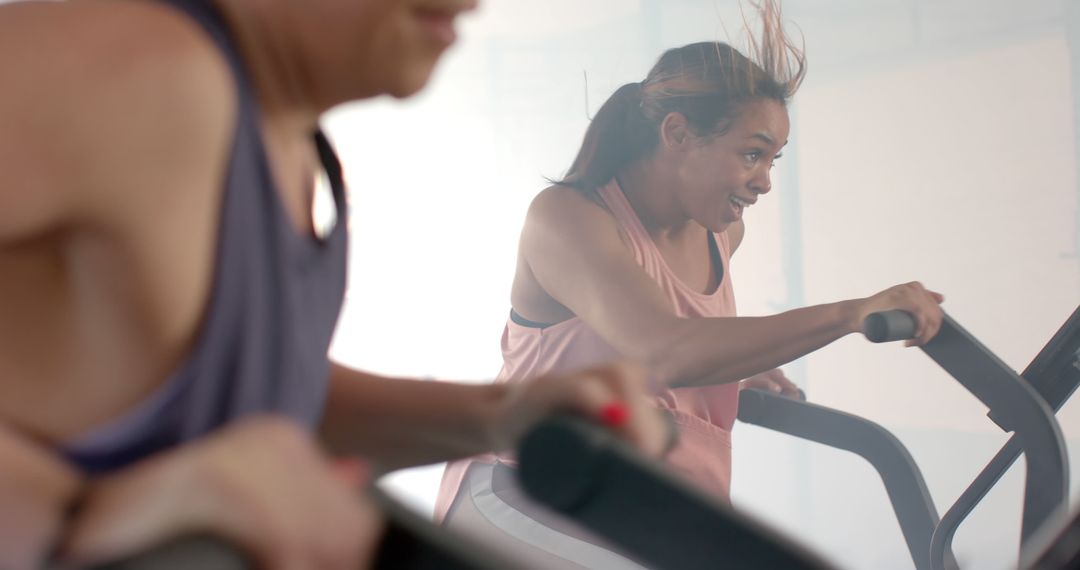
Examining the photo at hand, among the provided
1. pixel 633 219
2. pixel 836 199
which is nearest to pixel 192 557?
pixel 633 219

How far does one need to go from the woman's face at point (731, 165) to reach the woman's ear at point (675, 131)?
0.05ft

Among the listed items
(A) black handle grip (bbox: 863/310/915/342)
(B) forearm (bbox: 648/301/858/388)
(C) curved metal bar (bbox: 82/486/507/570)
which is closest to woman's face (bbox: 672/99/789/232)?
(B) forearm (bbox: 648/301/858/388)

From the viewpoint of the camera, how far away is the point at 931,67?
2.12 m

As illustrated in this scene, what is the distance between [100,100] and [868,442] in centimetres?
158

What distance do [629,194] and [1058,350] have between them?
71 cm

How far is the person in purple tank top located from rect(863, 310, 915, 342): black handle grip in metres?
1.06

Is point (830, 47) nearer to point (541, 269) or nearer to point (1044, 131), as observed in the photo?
point (1044, 131)

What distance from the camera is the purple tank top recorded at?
0.43m

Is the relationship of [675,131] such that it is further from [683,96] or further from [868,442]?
[868,442]

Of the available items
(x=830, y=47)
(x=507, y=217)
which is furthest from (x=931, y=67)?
(x=507, y=217)

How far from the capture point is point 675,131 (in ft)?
6.21

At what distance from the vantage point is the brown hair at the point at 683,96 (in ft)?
6.22

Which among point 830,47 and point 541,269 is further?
point 830,47

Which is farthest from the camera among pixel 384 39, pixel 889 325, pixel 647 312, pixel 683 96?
pixel 683 96
